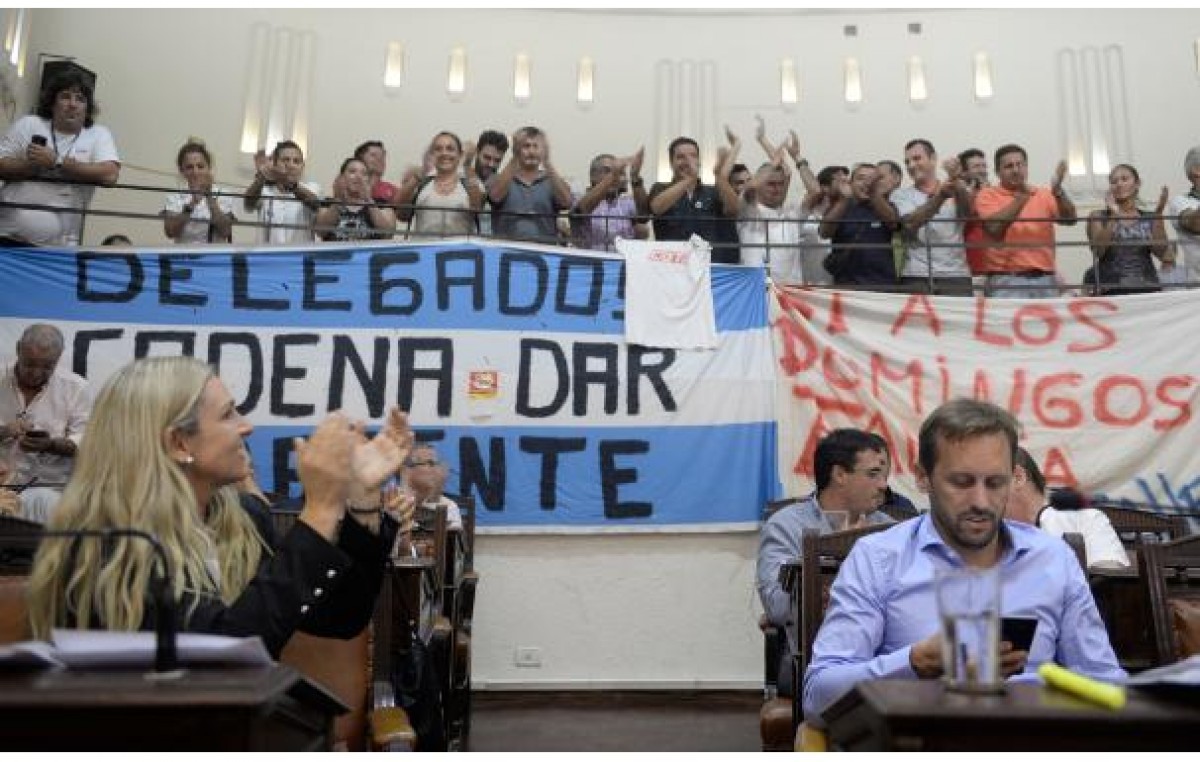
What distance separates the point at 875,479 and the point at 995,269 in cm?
295

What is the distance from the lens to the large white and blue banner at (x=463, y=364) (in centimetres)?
504

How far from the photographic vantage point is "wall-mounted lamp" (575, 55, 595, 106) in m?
9.88

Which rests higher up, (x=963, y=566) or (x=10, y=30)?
(x=10, y=30)

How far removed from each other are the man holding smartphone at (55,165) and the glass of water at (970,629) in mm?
4936

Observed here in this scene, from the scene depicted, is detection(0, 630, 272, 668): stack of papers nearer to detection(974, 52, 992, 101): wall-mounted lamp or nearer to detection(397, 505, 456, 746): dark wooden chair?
detection(397, 505, 456, 746): dark wooden chair

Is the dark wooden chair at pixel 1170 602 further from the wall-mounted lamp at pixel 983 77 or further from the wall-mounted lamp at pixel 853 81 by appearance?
the wall-mounted lamp at pixel 983 77

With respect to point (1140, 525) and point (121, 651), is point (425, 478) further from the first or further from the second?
Result: point (121, 651)

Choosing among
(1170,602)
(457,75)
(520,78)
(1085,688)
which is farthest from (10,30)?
(1085,688)

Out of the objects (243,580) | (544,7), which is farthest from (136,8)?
(243,580)

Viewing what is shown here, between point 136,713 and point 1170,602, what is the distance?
79.6 inches

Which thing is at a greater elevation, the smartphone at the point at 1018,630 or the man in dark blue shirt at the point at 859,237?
the man in dark blue shirt at the point at 859,237

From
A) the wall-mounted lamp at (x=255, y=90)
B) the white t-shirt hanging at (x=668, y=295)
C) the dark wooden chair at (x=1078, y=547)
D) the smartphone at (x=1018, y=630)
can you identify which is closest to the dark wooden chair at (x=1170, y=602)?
the dark wooden chair at (x=1078, y=547)

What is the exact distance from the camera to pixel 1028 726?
3.88 feet

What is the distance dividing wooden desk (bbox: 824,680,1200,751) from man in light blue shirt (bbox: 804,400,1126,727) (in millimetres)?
708
